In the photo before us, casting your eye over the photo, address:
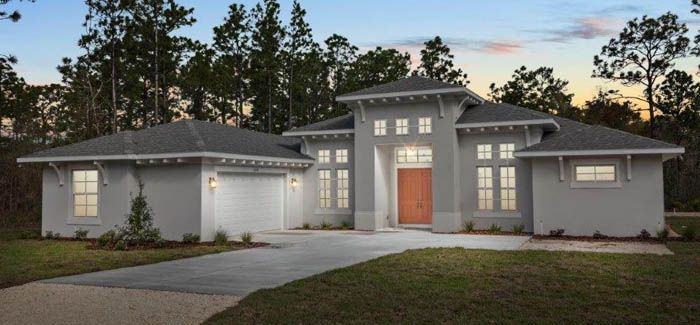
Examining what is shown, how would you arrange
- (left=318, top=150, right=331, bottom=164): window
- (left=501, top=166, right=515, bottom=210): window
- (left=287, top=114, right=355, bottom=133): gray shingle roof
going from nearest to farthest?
1. (left=501, top=166, right=515, bottom=210): window
2. (left=287, top=114, right=355, bottom=133): gray shingle roof
3. (left=318, top=150, right=331, bottom=164): window

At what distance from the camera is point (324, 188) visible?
21.0 meters

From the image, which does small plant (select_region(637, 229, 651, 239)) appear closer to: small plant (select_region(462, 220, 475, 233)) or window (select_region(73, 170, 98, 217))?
small plant (select_region(462, 220, 475, 233))

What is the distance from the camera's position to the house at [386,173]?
16219mm

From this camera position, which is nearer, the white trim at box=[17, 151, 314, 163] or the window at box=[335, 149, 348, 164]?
the white trim at box=[17, 151, 314, 163]

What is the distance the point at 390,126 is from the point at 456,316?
13.0m

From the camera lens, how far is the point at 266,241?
16.2 m

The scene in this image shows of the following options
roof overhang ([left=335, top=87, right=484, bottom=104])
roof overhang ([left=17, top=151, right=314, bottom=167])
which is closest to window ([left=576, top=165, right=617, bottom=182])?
roof overhang ([left=335, top=87, right=484, bottom=104])

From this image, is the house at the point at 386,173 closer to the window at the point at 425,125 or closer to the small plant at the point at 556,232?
the window at the point at 425,125

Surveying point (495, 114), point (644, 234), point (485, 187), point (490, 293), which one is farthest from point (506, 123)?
point (490, 293)

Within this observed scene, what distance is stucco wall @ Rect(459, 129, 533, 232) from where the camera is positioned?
18.0 metres

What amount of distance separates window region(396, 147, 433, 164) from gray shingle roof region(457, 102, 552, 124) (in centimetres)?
171

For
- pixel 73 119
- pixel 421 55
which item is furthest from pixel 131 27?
pixel 421 55

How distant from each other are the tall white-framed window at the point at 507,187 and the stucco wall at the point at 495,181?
124 mm

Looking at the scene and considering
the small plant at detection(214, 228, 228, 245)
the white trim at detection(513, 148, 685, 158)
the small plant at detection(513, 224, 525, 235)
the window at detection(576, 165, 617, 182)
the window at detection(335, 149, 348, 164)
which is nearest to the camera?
the white trim at detection(513, 148, 685, 158)
